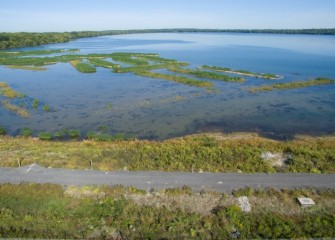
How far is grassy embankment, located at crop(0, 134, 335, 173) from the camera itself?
2072 centimetres

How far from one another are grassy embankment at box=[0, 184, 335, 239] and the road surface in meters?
0.74

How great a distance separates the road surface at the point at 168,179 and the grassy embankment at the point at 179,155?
2.36 feet

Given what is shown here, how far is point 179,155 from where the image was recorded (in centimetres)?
2252

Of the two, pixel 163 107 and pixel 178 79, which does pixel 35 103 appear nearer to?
pixel 163 107

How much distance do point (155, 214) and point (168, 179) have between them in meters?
3.43

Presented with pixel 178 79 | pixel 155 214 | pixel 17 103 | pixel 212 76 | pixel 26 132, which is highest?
pixel 212 76

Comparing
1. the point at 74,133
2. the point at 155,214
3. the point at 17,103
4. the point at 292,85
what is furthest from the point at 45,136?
the point at 292,85

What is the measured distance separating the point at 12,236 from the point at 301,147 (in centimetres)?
2038

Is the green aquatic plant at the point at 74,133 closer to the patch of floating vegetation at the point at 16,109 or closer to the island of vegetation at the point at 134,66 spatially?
the patch of floating vegetation at the point at 16,109

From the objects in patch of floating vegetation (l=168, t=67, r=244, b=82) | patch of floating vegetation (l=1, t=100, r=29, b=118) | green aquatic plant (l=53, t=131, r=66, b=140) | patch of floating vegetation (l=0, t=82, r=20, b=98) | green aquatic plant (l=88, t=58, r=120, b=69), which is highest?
green aquatic plant (l=88, t=58, r=120, b=69)

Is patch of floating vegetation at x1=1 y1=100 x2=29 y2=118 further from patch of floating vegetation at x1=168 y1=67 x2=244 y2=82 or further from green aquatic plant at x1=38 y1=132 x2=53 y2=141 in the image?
patch of floating vegetation at x1=168 y1=67 x2=244 y2=82

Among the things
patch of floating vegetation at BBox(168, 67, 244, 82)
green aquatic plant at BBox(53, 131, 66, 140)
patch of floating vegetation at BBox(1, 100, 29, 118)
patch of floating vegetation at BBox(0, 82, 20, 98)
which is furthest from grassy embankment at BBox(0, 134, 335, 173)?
patch of floating vegetation at BBox(168, 67, 244, 82)

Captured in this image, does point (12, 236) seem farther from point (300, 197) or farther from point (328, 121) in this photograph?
point (328, 121)

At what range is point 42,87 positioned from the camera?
50844 mm
